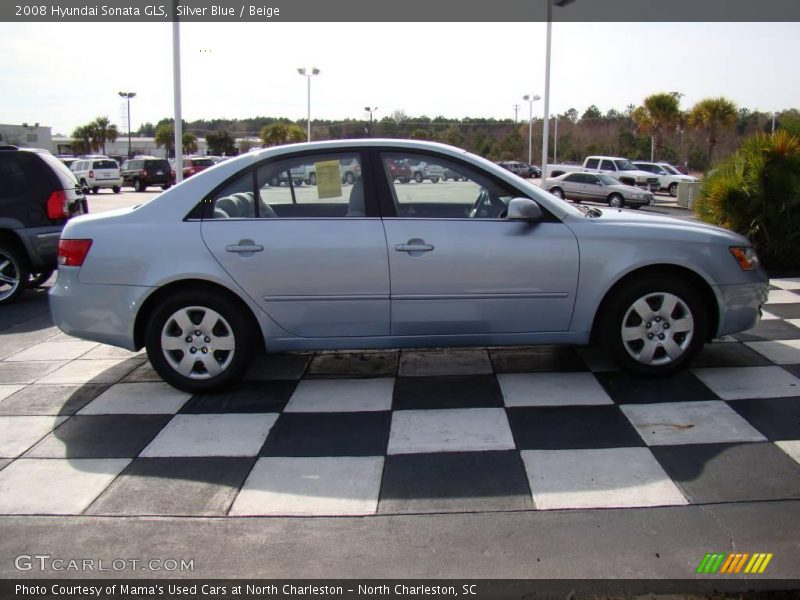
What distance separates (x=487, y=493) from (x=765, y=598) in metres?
1.25

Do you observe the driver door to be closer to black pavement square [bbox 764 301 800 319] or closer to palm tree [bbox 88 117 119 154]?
black pavement square [bbox 764 301 800 319]

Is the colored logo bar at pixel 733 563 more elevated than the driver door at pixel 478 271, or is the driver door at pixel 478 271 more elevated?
the driver door at pixel 478 271

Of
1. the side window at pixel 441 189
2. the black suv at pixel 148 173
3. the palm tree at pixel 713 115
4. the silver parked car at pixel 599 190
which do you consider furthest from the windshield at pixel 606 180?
the side window at pixel 441 189

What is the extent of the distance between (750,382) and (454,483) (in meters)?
2.46

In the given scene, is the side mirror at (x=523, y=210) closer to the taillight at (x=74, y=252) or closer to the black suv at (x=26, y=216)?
the taillight at (x=74, y=252)

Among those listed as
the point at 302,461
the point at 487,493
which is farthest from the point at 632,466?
the point at 302,461

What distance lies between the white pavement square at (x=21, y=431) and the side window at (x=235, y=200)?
168 centimetres

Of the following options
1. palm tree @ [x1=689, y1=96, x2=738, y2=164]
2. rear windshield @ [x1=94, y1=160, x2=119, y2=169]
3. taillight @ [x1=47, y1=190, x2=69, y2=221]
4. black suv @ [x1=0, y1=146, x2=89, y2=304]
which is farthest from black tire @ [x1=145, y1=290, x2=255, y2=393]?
palm tree @ [x1=689, y1=96, x2=738, y2=164]

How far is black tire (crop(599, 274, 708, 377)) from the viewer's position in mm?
4844

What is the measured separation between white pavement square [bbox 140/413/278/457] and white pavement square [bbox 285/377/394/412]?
0.28m

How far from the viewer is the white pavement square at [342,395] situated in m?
4.69

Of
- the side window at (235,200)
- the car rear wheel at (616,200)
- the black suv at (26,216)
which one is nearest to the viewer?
the side window at (235,200)

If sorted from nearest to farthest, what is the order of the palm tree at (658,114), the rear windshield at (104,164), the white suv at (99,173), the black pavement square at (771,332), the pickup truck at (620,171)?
1. the black pavement square at (771,332)
2. the pickup truck at (620,171)
3. the white suv at (99,173)
4. the rear windshield at (104,164)
5. the palm tree at (658,114)

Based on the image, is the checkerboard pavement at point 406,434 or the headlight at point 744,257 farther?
the headlight at point 744,257
